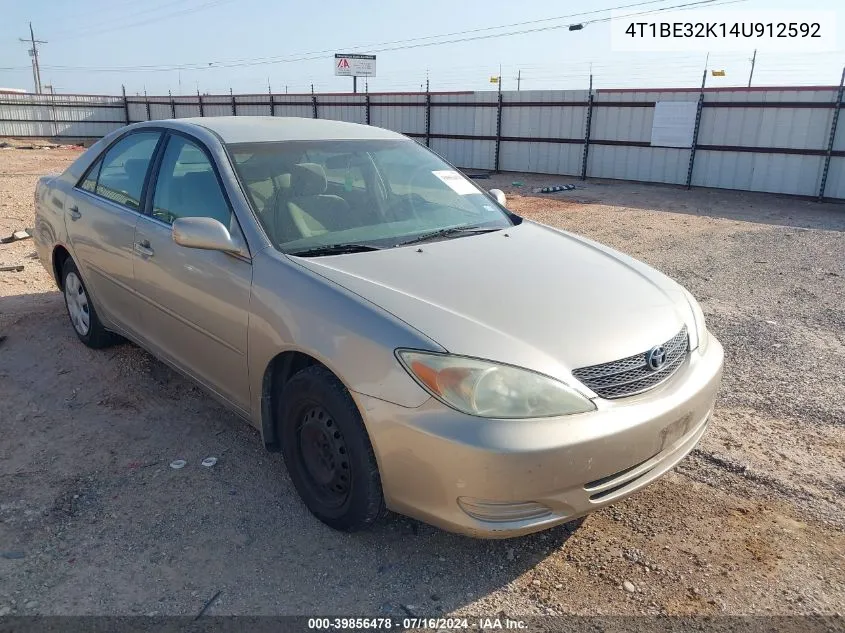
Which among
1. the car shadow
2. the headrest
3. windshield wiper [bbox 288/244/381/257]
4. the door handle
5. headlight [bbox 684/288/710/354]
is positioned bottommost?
the car shadow

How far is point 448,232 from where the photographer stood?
3385mm

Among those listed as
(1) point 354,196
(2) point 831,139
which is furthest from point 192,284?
(2) point 831,139

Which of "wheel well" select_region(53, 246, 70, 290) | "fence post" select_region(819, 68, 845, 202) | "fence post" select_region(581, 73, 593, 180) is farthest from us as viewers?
"fence post" select_region(581, 73, 593, 180)

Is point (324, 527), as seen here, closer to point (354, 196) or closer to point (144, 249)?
point (354, 196)

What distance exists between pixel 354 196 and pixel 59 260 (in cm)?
276

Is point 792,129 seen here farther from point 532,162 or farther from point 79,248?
point 79,248

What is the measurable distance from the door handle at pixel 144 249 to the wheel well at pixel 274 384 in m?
1.17

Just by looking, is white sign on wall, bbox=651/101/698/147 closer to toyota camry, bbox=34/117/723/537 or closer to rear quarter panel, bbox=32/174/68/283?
toyota camry, bbox=34/117/723/537

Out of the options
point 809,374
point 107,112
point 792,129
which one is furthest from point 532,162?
point 107,112

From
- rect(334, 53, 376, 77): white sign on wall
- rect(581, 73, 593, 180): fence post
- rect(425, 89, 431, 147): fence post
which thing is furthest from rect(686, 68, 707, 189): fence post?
rect(334, 53, 376, 77): white sign on wall

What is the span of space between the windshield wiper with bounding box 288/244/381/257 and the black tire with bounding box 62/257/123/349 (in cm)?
226

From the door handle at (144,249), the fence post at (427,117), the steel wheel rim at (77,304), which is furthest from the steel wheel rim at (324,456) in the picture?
the fence post at (427,117)

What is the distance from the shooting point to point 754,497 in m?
3.02

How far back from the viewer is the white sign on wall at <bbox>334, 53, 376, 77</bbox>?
3466cm
